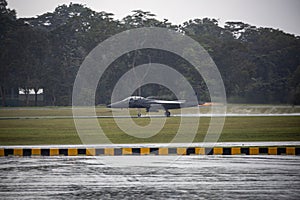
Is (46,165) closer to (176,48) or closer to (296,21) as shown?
(176,48)

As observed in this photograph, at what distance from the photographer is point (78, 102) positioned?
72250 millimetres

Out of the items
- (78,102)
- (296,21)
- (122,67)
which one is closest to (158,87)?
(122,67)


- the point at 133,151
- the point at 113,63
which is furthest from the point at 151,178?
the point at 113,63

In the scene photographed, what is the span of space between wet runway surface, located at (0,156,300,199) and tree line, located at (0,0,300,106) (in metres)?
52.9

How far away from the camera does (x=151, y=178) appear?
13.1m

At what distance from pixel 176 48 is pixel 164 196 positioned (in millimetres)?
69388

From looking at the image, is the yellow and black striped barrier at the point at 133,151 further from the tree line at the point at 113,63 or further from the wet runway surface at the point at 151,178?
the tree line at the point at 113,63

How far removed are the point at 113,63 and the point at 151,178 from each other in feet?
210

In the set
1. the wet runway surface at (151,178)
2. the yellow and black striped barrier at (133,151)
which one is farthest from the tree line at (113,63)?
the wet runway surface at (151,178)

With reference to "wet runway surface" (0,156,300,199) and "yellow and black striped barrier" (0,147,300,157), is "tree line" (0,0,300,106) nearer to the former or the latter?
"yellow and black striped barrier" (0,147,300,157)

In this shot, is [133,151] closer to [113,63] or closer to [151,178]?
[151,178]

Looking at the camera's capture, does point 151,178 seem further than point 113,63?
No

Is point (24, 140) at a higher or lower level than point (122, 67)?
lower

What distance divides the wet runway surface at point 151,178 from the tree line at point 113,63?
2085 inches
